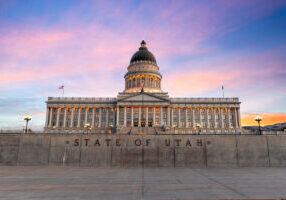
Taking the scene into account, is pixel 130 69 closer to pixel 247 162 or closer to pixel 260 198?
pixel 247 162

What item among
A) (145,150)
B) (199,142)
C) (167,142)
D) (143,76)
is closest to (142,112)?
(143,76)

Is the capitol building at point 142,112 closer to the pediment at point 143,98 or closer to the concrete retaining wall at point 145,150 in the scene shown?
the pediment at point 143,98

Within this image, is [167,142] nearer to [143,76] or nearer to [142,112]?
[142,112]

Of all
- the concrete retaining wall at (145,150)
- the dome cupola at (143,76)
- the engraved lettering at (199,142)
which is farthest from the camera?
the dome cupola at (143,76)

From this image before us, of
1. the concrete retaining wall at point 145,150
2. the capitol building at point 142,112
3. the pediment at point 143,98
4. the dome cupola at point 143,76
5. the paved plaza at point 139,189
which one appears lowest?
the paved plaza at point 139,189

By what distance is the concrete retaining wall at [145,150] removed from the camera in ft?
58.2

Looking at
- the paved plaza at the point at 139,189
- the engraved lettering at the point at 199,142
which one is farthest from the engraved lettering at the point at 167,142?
the paved plaza at the point at 139,189

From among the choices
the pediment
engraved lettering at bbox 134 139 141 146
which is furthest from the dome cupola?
engraved lettering at bbox 134 139 141 146

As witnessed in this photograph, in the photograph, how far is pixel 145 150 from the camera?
59.6 ft

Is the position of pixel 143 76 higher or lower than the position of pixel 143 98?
higher

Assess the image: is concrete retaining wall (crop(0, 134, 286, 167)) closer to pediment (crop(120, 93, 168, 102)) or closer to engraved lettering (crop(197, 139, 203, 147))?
engraved lettering (crop(197, 139, 203, 147))

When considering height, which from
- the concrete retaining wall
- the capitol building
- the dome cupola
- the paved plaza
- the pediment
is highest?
the dome cupola

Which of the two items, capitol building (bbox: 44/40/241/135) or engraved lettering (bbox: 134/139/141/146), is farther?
capitol building (bbox: 44/40/241/135)

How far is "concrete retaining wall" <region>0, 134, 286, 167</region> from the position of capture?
17734 millimetres
